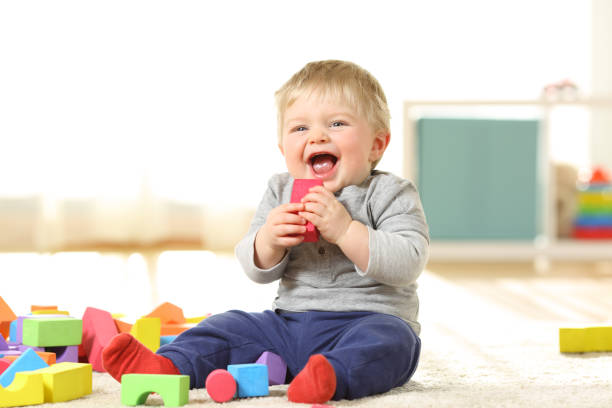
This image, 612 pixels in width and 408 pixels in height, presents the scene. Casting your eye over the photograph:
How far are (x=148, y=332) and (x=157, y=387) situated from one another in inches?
10.7

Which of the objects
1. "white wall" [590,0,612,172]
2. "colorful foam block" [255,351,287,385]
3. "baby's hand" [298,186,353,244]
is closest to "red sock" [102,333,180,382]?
"colorful foam block" [255,351,287,385]

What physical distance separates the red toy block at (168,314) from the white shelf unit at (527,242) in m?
1.48

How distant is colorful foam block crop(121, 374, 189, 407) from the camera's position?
85 centimetres

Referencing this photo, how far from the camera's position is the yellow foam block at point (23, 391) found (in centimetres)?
85

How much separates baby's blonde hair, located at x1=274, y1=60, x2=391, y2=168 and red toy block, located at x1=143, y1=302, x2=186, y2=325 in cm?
36

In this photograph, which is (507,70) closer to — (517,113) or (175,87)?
(517,113)

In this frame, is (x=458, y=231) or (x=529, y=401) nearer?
(x=529, y=401)

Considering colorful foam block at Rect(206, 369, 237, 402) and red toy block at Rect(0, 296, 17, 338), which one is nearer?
colorful foam block at Rect(206, 369, 237, 402)

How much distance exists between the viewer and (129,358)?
35.0 inches

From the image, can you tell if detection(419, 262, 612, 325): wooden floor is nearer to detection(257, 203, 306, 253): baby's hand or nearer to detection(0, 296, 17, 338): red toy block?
detection(257, 203, 306, 253): baby's hand

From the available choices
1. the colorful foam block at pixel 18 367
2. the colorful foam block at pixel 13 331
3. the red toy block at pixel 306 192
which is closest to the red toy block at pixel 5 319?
the colorful foam block at pixel 13 331

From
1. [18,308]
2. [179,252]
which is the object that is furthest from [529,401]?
[179,252]

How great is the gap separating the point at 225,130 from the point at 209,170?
0.54 feet

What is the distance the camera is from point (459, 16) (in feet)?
10.9
